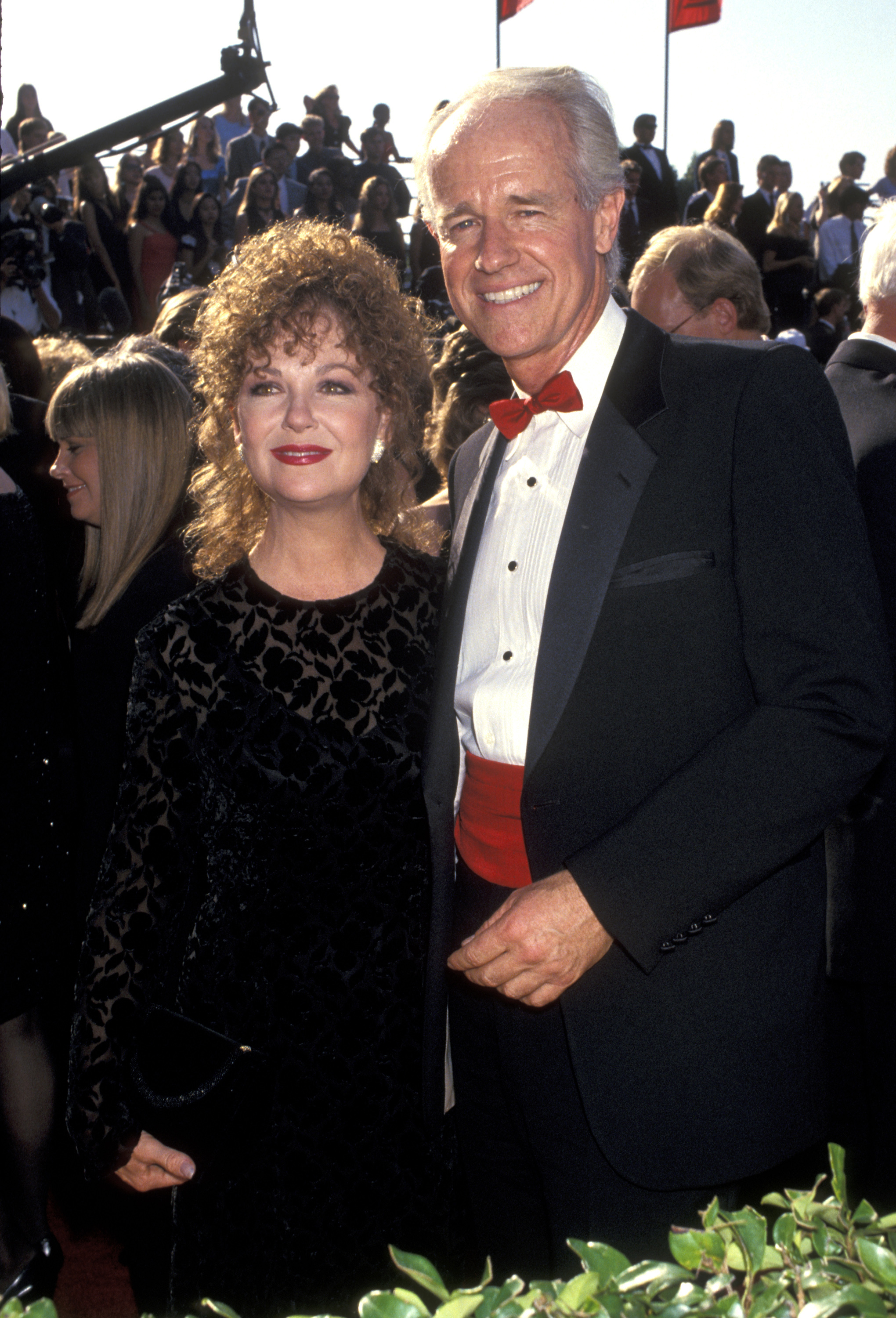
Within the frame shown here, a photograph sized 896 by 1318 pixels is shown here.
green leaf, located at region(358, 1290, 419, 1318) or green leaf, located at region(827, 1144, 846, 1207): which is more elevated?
green leaf, located at region(358, 1290, 419, 1318)

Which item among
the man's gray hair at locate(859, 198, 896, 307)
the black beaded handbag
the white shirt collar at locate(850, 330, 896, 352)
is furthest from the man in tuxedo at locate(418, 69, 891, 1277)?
the man's gray hair at locate(859, 198, 896, 307)

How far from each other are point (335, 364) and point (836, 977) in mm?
1823

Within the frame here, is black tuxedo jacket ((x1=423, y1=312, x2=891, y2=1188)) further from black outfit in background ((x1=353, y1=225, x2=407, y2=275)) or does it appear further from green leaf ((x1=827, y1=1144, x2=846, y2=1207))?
black outfit in background ((x1=353, y1=225, x2=407, y2=275))

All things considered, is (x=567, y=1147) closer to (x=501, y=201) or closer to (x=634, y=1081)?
(x=634, y=1081)

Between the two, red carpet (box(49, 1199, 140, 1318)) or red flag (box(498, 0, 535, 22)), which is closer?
red carpet (box(49, 1199, 140, 1318))

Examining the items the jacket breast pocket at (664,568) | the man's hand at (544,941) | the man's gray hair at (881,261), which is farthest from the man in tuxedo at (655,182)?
the man's hand at (544,941)

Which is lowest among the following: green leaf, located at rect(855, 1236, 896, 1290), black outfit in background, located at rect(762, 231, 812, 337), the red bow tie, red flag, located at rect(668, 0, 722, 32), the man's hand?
black outfit in background, located at rect(762, 231, 812, 337)

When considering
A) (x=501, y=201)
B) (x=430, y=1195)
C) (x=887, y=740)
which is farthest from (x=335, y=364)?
(x=430, y=1195)

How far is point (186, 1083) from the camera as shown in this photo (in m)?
1.83

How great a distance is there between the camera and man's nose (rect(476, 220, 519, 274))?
1845 millimetres

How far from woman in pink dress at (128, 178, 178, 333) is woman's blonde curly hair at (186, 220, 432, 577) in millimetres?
7485

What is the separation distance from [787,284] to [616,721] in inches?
376

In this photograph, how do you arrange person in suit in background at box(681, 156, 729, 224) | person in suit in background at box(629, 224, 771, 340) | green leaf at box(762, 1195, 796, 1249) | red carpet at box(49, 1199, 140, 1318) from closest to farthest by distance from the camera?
green leaf at box(762, 1195, 796, 1249) → red carpet at box(49, 1199, 140, 1318) → person in suit in background at box(629, 224, 771, 340) → person in suit in background at box(681, 156, 729, 224)

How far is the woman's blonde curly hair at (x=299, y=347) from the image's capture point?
2139mm
